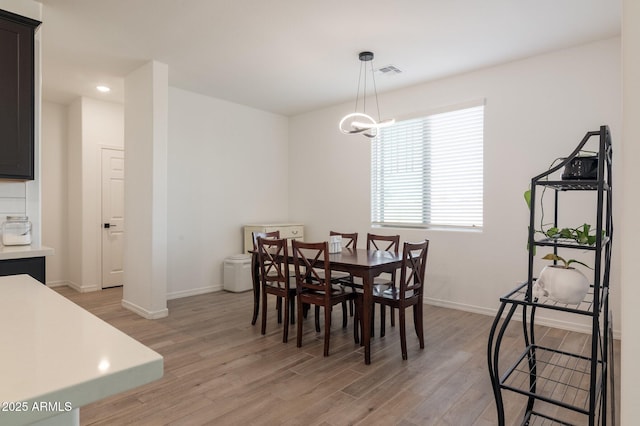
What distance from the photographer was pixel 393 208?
16.7 feet

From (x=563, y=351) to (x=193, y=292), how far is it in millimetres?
4353

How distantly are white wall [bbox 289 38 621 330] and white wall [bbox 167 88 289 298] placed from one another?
1.70m

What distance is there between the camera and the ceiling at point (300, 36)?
2924 millimetres

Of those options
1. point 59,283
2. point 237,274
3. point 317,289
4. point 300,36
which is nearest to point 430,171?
point 300,36

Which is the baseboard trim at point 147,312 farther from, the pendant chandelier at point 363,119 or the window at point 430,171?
the window at point 430,171

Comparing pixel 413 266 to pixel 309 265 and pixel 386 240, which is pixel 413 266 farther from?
pixel 386 240

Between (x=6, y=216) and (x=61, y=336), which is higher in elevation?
(x=6, y=216)

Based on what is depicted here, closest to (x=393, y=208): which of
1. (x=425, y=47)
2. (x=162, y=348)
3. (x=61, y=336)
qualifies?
(x=425, y=47)

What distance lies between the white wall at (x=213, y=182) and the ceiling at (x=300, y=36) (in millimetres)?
685

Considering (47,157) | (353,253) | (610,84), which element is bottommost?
(353,253)

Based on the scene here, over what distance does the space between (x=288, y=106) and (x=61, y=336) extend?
5348 mm

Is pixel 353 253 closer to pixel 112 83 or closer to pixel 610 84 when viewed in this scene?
pixel 610 84

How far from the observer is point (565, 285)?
4.97 ft

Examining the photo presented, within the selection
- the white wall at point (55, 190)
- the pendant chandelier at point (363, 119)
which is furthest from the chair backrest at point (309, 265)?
the white wall at point (55, 190)
